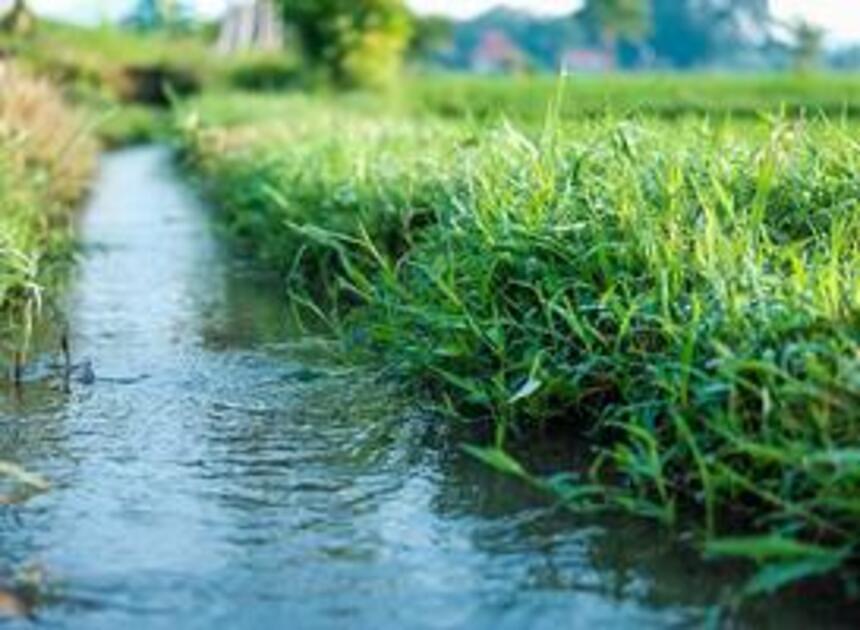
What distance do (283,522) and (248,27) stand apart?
4141 centimetres

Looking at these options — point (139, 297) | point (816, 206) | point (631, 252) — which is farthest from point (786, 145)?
point (139, 297)

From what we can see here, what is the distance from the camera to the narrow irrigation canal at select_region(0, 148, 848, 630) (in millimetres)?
2453

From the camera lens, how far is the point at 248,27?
141 ft

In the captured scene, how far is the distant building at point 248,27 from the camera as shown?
4041 cm

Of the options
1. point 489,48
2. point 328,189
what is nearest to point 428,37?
point 489,48

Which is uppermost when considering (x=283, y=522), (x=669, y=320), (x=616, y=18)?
(x=616, y=18)

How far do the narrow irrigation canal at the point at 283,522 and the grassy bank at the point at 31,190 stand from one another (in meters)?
0.35

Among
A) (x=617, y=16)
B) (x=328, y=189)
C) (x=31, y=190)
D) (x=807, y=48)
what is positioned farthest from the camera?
(x=617, y=16)

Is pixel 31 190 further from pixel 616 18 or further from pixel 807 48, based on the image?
pixel 616 18

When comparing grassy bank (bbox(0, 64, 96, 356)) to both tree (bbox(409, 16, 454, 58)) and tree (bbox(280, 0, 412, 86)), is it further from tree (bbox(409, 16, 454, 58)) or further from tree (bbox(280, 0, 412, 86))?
tree (bbox(409, 16, 454, 58))

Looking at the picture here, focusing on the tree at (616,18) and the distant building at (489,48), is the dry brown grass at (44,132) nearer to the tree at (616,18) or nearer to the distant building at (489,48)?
the tree at (616,18)

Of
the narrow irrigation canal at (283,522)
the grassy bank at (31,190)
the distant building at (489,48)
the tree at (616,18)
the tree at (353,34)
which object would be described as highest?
the tree at (616,18)

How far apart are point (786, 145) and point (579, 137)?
0.71 meters

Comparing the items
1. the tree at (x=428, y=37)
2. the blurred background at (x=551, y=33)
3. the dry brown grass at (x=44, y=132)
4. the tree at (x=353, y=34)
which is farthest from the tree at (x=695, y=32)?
the dry brown grass at (x=44, y=132)
